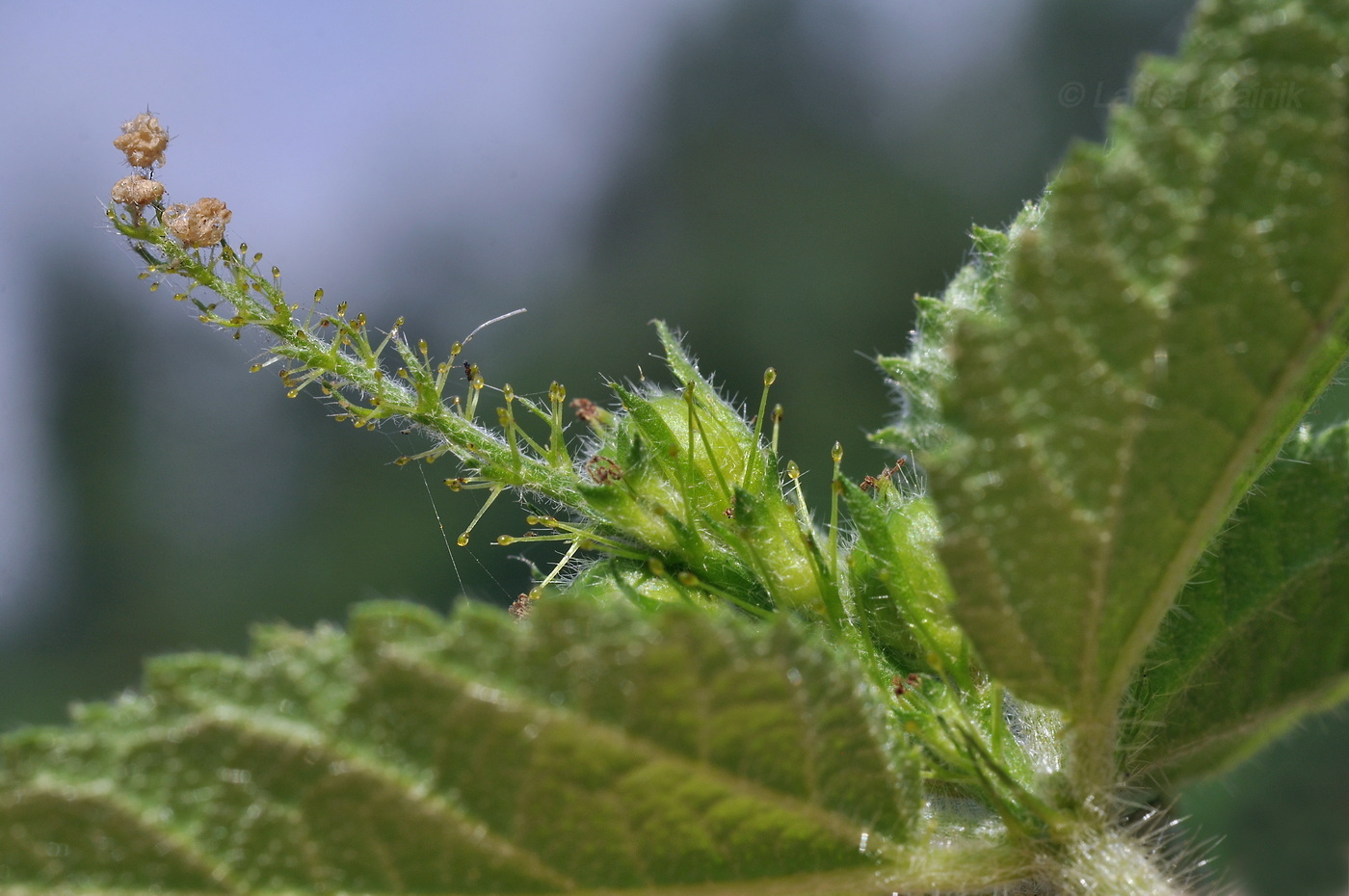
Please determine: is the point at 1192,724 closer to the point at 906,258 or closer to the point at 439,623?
the point at 439,623

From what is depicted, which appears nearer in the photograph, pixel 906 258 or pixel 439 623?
pixel 439 623

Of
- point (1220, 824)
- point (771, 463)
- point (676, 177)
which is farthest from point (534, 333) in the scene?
point (771, 463)

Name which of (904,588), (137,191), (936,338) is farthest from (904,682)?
(137,191)

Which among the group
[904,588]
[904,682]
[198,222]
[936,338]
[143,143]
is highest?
[143,143]

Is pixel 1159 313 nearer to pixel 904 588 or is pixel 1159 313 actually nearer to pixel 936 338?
pixel 904 588

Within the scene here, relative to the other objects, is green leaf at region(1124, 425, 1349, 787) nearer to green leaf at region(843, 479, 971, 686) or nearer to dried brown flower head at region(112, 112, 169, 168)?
green leaf at region(843, 479, 971, 686)

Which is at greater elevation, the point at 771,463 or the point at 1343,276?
the point at 1343,276
